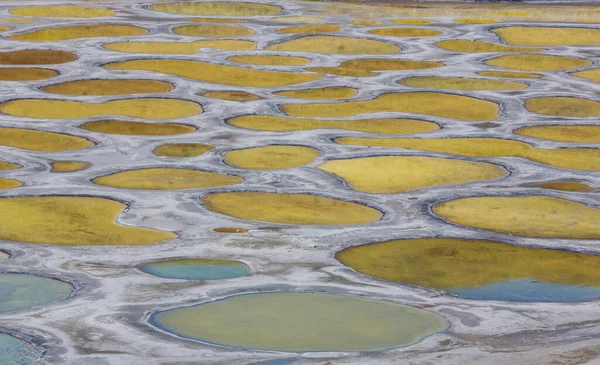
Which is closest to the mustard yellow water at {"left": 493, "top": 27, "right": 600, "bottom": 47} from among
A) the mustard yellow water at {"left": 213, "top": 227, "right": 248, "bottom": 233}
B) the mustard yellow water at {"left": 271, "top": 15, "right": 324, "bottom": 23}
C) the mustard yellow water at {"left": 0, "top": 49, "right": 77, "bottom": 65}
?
the mustard yellow water at {"left": 271, "top": 15, "right": 324, "bottom": 23}

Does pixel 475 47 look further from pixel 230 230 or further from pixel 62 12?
pixel 230 230

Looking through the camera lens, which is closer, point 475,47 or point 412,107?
point 412,107

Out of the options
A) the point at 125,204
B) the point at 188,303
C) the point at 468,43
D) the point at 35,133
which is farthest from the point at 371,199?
the point at 468,43

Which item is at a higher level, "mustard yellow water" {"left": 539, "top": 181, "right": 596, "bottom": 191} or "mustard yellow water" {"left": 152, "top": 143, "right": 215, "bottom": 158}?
"mustard yellow water" {"left": 539, "top": 181, "right": 596, "bottom": 191}

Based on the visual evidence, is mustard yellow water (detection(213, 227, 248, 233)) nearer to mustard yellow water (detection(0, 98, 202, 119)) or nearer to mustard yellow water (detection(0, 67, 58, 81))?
mustard yellow water (detection(0, 98, 202, 119))

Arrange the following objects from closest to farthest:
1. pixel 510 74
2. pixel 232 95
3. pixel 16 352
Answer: pixel 16 352
pixel 232 95
pixel 510 74

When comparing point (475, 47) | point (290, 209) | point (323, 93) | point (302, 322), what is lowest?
point (323, 93)

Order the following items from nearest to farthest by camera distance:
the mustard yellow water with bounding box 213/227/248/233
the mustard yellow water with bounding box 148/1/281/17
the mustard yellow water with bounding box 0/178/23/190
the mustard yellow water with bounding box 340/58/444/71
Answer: the mustard yellow water with bounding box 213/227/248/233, the mustard yellow water with bounding box 0/178/23/190, the mustard yellow water with bounding box 340/58/444/71, the mustard yellow water with bounding box 148/1/281/17

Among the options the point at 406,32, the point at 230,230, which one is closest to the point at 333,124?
the point at 230,230
